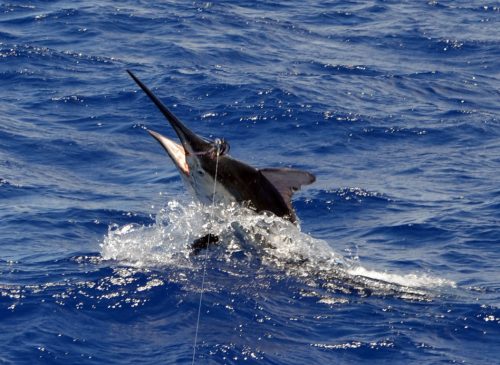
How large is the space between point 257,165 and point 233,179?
606cm

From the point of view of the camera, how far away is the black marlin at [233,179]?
13.1 metres

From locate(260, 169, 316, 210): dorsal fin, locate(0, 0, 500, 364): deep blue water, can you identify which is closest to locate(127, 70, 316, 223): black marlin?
locate(260, 169, 316, 210): dorsal fin

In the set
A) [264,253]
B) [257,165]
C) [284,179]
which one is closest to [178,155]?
[284,179]

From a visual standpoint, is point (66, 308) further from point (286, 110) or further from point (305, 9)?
point (305, 9)

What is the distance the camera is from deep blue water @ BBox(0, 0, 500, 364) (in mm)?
12055

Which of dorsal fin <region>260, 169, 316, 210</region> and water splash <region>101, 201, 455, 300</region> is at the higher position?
dorsal fin <region>260, 169, 316, 210</region>

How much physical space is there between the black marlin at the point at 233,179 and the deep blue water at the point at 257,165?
0.80 feet

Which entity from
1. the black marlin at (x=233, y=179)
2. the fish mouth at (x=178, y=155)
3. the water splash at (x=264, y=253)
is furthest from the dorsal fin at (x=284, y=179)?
the fish mouth at (x=178, y=155)

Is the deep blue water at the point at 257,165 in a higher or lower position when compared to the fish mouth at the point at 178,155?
lower

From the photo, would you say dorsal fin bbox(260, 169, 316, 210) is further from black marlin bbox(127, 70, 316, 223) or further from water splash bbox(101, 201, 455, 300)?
water splash bbox(101, 201, 455, 300)

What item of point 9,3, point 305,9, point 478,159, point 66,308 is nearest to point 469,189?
point 478,159

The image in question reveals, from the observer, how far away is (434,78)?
83.6 ft

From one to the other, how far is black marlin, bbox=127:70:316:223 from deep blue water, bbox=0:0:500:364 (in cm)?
24

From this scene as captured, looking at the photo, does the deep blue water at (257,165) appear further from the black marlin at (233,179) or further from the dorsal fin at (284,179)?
the dorsal fin at (284,179)
